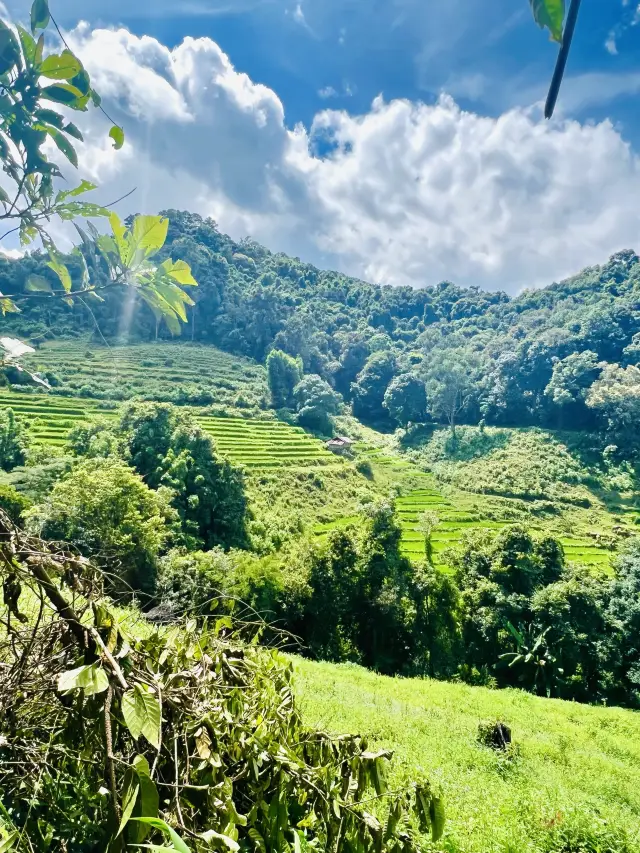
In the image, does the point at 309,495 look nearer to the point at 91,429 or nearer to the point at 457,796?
the point at 91,429

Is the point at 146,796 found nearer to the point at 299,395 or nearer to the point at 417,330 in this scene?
the point at 299,395

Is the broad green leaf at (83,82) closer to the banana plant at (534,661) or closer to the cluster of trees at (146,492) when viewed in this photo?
the cluster of trees at (146,492)

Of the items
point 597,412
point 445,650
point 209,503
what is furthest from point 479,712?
point 597,412

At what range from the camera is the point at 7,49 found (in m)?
0.99

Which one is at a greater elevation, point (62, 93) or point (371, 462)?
point (62, 93)

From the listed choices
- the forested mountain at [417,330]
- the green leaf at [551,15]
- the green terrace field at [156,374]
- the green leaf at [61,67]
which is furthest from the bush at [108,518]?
the forested mountain at [417,330]

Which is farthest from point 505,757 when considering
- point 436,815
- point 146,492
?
point 146,492

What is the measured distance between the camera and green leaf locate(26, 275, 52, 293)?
127 centimetres

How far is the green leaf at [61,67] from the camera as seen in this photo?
3.36 feet

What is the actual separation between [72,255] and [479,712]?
1332 cm

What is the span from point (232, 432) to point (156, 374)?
16.1m

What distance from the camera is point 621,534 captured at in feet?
109

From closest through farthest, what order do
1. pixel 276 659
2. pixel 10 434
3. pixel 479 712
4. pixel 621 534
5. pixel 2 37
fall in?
pixel 2 37 → pixel 276 659 → pixel 479 712 → pixel 10 434 → pixel 621 534

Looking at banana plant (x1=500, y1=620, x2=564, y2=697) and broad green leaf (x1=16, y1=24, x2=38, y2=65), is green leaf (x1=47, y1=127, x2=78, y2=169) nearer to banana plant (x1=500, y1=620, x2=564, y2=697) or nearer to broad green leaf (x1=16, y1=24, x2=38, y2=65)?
broad green leaf (x1=16, y1=24, x2=38, y2=65)
